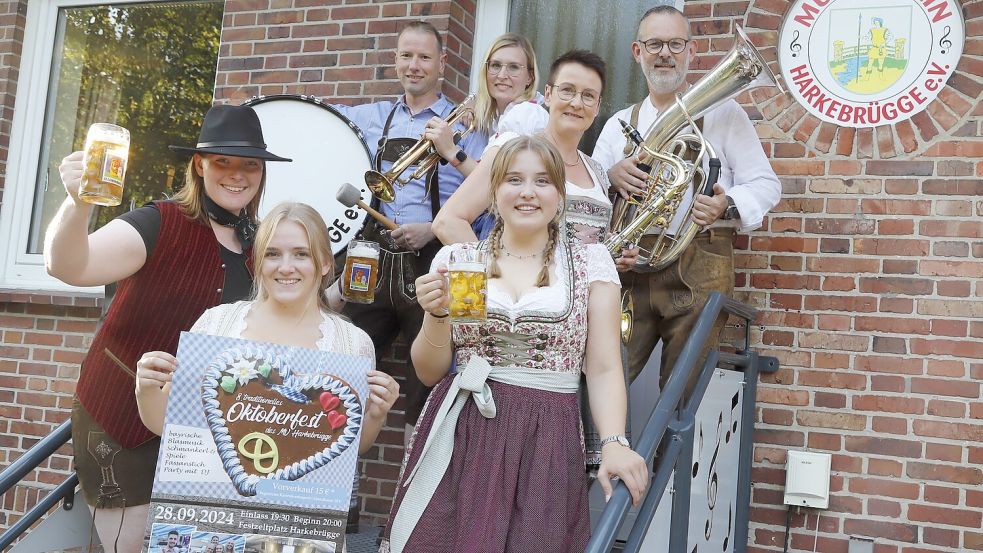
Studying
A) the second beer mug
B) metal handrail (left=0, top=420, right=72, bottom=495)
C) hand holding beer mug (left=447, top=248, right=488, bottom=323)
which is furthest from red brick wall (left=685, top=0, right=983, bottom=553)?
metal handrail (left=0, top=420, right=72, bottom=495)

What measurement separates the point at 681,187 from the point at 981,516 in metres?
1.72

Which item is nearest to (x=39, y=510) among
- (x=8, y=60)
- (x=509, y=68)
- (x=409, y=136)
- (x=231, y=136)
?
(x=231, y=136)

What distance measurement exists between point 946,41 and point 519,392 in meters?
2.60

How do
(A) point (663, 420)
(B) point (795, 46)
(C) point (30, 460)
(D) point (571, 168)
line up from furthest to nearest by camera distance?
(B) point (795, 46)
(C) point (30, 460)
(D) point (571, 168)
(A) point (663, 420)

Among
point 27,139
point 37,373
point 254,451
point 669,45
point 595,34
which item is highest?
point 595,34

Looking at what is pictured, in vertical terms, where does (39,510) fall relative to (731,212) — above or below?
below

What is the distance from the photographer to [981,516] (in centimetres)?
383

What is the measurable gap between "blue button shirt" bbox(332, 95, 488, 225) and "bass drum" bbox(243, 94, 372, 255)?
0.08 m

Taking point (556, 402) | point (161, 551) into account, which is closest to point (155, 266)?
point (161, 551)

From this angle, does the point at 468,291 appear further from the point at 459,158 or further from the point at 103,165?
the point at 459,158

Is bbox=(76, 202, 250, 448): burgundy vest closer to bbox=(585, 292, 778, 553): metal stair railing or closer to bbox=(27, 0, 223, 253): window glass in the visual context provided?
bbox=(585, 292, 778, 553): metal stair railing

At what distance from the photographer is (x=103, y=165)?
8.48 ft

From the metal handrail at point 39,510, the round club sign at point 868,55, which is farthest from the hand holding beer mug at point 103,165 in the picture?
the round club sign at point 868,55

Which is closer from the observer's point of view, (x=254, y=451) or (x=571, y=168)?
(x=254, y=451)
